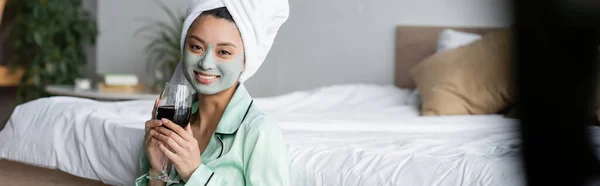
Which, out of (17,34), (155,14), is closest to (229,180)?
(155,14)

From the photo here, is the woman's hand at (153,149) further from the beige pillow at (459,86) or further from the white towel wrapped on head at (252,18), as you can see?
the beige pillow at (459,86)

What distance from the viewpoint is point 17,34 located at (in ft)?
15.7

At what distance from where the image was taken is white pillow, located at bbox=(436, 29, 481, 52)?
3148 millimetres

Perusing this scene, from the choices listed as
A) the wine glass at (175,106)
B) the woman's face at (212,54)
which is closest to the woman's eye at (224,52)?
the woman's face at (212,54)

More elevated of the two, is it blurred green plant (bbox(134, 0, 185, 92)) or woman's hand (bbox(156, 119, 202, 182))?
woman's hand (bbox(156, 119, 202, 182))

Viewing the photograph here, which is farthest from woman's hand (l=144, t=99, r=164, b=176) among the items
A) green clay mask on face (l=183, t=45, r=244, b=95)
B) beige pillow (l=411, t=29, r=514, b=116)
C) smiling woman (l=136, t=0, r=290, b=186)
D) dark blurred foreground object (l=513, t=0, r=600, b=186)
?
beige pillow (l=411, t=29, r=514, b=116)

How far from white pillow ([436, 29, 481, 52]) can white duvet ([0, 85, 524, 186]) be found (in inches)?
17.5

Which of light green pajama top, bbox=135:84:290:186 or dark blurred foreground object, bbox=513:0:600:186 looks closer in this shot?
dark blurred foreground object, bbox=513:0:600:186

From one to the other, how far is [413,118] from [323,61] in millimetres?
1437

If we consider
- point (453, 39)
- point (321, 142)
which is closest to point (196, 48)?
point (321, 142)

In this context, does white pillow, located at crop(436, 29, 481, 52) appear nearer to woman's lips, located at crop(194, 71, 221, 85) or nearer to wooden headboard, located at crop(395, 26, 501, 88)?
wooden headboard, located at crop(395, 26, 501, 88)

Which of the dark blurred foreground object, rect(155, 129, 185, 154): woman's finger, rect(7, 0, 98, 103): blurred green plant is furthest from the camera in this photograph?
rect(7, 0, 98, 103): blurred green plant

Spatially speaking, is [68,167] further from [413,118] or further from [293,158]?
[413,118]

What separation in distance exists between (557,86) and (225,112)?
3.74 ft
